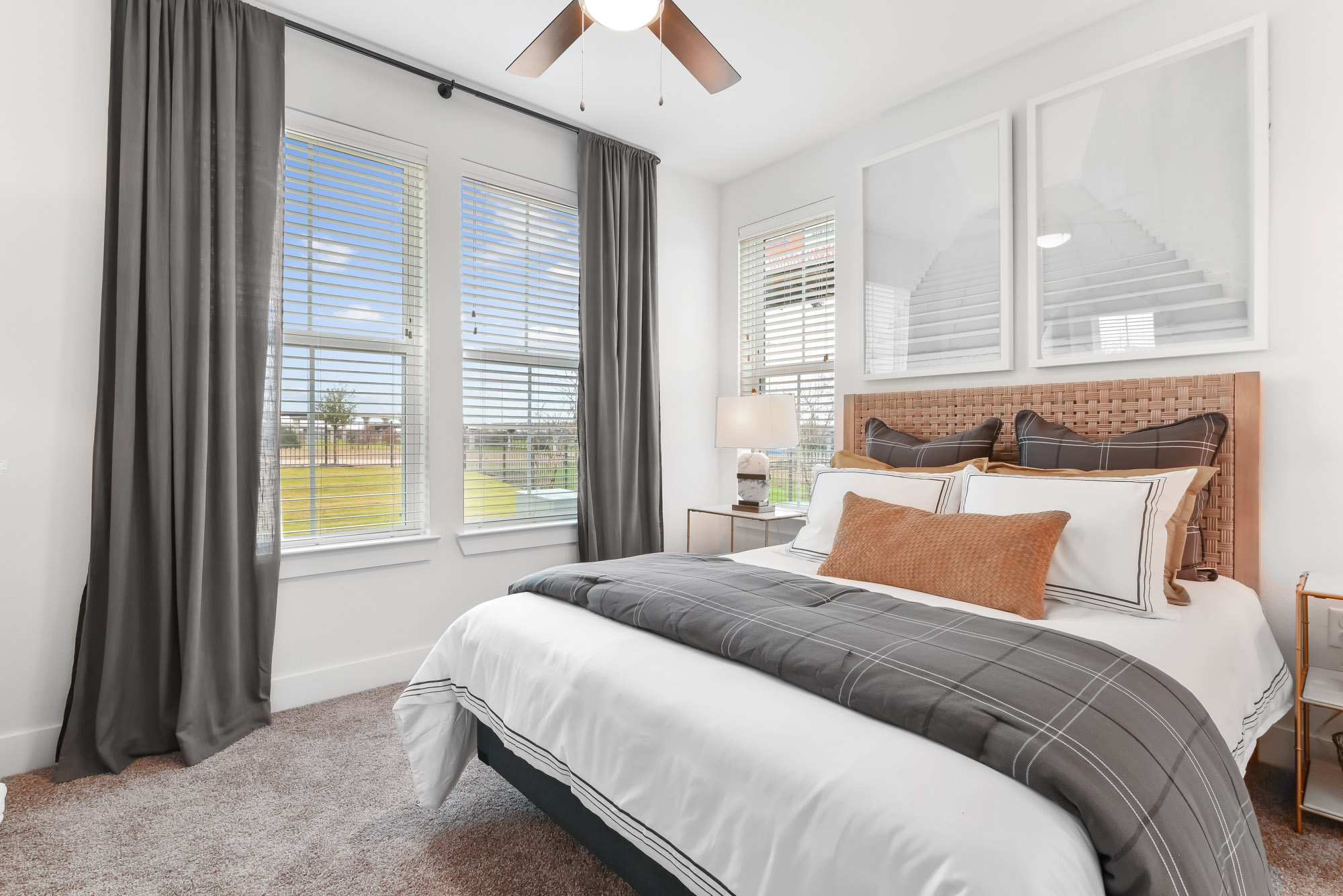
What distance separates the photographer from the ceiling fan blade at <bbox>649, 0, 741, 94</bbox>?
1.81m

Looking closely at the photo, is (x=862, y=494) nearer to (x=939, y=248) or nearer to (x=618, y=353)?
(x=939, y=248)

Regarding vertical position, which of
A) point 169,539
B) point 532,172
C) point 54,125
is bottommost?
point 169,539

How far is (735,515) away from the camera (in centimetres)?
340

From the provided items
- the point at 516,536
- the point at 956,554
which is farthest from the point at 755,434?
the point at 956,554

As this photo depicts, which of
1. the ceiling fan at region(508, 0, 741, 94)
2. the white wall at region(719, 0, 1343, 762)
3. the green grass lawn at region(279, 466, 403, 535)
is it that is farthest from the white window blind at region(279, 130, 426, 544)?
the white wall at region(719, 0, 1343, 762)

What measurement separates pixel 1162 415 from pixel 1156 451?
0.80 feet

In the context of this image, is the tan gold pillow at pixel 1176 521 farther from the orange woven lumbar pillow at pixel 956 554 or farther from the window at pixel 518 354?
the window at pixel 518 354

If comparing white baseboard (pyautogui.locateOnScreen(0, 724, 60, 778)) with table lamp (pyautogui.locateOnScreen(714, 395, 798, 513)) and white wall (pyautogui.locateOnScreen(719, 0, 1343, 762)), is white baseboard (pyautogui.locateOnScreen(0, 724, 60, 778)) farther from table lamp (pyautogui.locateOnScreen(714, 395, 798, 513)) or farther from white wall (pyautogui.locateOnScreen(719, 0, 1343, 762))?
white wall (pyautogui.locateOnScreen(719, 0, 1343, 762))

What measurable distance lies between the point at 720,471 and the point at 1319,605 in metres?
2.75

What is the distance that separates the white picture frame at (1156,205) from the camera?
215 cm

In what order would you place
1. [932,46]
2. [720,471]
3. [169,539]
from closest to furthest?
[169,539], [932,46], [720,471]

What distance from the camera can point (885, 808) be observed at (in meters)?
0.92

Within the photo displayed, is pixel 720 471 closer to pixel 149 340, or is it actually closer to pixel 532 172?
pixel 532 172

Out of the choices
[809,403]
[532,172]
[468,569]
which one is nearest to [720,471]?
[809,403]
